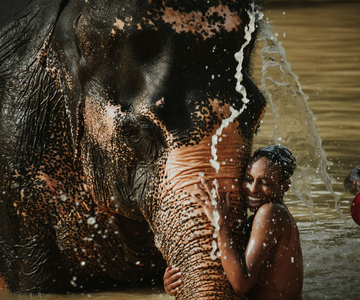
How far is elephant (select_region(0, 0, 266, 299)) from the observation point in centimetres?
338

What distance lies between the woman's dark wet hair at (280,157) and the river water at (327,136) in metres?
0.78

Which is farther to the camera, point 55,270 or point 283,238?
point 55,270

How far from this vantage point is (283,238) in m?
3.57

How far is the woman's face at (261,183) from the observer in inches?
135

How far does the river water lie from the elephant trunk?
3.43 ft

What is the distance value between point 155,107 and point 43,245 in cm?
119

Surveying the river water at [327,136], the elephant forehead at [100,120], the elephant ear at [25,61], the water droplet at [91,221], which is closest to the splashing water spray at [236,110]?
the elephant forehead at [100,120]

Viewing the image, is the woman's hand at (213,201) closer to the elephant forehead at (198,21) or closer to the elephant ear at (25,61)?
the elephant forehead at (198,21)

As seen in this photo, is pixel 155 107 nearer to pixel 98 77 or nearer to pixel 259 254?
pixel 98 77

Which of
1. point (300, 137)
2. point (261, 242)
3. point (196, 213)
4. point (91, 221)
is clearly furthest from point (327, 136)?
point (196, 213)

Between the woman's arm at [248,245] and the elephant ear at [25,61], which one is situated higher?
the elephant ear at [25,61]

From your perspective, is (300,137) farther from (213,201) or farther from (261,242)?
(213,201)

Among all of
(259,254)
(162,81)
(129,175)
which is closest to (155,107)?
(162,81)

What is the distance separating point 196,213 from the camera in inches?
128
